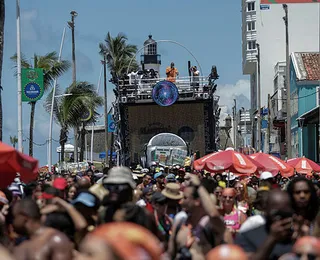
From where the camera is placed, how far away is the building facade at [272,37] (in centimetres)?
9219

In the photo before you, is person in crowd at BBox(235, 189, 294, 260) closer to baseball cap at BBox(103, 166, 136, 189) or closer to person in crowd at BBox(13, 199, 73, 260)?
person in crowd at BBox(13, 199, 73, 260)

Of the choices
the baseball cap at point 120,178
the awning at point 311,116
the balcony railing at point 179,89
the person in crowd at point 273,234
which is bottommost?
the person in crowd at point 273,234

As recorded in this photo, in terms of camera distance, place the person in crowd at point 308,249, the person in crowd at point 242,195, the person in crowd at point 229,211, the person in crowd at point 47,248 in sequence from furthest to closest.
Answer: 1. the person in crowd at point 242,195
2. the person in crowd at point 229,211
3. the person in crowd at point 308,249
4. the person in crowd at point 47,248

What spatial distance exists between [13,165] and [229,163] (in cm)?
914

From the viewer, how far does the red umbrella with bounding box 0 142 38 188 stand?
1227 cm

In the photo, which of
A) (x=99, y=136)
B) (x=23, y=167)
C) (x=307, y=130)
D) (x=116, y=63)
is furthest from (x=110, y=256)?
(x=99, y=136)

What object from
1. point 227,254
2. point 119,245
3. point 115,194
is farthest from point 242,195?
point 119,245

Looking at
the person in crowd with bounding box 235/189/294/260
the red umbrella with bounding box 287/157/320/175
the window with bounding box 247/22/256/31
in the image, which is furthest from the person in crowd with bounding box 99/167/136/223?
the window with bounding box 247/22/256/31

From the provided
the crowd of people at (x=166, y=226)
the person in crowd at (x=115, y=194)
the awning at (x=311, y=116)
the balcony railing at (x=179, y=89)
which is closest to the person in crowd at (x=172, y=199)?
the crowd of people at (x=166, y=226)

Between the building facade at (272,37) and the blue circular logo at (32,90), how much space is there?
167 feet

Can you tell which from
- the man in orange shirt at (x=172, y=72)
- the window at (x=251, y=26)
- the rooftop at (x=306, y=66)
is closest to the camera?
the man in orange shirt at (x=172, y=72)

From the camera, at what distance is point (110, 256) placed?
13.2 feet

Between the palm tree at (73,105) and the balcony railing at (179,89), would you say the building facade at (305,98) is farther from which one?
the palm tree at (73,105)

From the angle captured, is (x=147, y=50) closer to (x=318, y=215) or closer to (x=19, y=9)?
(x=19, y=9)
